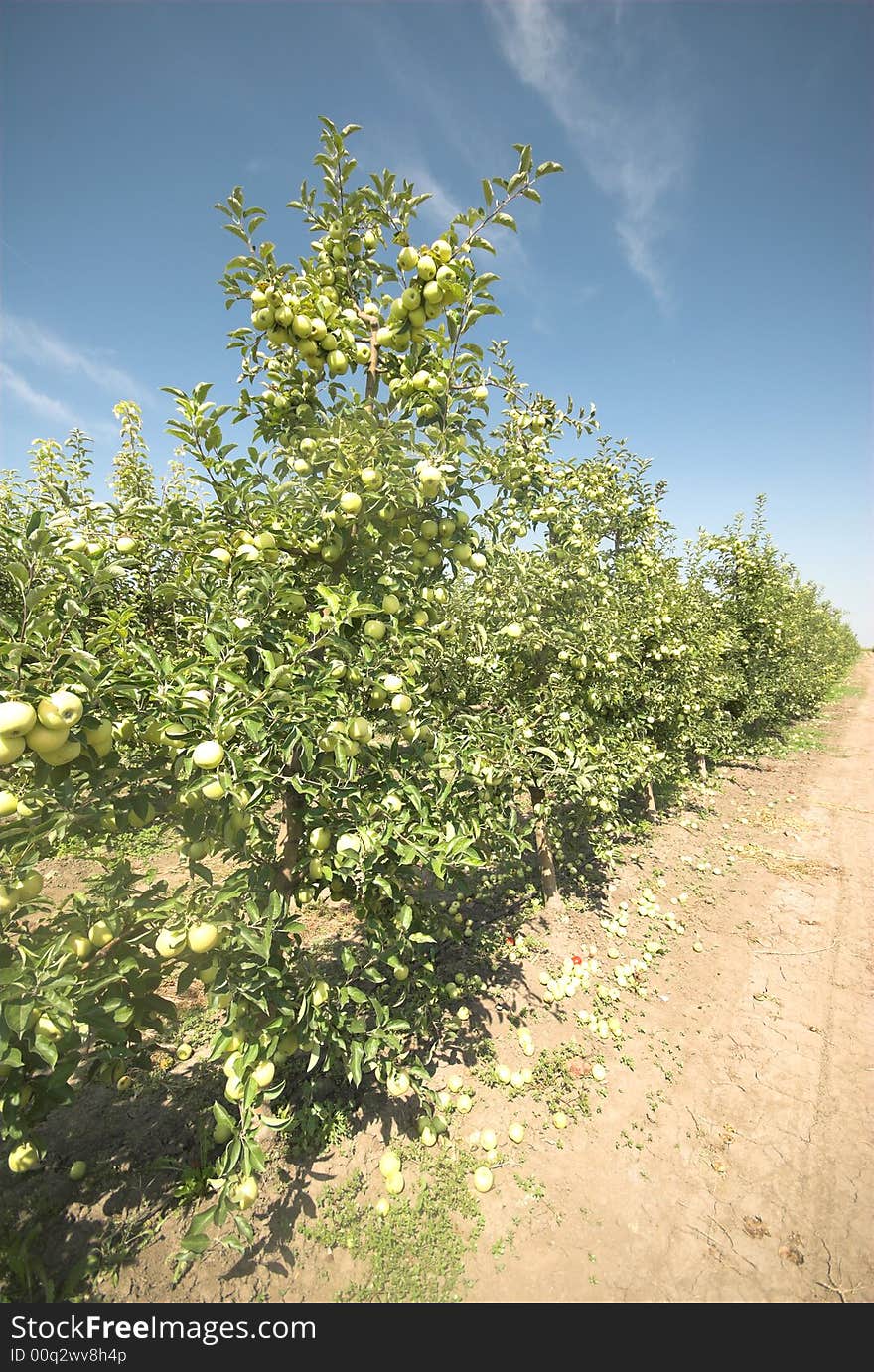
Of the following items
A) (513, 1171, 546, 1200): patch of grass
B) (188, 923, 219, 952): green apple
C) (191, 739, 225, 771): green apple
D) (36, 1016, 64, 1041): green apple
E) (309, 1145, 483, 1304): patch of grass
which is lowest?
(513, 1171, 546, 1200): patch of grass

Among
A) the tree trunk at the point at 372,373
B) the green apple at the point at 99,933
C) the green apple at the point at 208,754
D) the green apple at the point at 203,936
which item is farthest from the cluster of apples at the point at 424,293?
the green apple at the point at 99,933

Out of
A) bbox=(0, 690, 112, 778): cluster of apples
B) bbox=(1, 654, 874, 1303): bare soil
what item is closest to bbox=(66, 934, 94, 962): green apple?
bbox=(0, 690, 112, 778): cluster of apples

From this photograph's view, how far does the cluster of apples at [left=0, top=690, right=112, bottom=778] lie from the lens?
1.59 meters

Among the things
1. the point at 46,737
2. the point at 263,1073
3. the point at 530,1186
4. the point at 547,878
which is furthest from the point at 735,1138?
the point at 46,737

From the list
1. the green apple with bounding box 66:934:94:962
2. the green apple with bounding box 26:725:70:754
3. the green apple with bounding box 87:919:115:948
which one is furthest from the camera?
the green apple with bounding box 87:919:115:948

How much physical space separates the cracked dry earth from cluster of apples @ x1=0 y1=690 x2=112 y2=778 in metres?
3.10

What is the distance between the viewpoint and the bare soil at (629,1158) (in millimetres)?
2557

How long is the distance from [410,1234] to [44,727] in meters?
3.08

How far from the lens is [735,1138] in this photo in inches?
128

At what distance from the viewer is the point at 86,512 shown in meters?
2.31

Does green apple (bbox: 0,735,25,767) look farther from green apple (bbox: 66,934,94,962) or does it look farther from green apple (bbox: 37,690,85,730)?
green apple (bbox: 66,934,94,962)

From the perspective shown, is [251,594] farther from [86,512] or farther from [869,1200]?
[869,1200]

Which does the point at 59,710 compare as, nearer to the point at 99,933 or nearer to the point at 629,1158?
the point at 99,933
